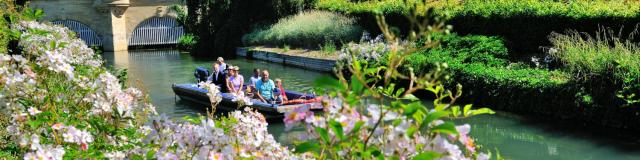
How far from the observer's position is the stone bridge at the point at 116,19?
4166 centimetres

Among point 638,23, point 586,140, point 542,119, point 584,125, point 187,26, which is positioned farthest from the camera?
point 187,26

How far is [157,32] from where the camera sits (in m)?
44.3

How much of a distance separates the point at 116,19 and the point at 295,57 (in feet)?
60.2

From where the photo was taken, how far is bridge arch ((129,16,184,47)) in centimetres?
4369

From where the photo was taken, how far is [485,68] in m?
16.2

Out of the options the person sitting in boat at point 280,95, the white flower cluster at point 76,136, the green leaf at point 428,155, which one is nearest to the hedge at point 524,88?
the person sitting in boat at point 280,95

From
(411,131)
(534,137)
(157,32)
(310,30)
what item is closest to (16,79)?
(411,131)

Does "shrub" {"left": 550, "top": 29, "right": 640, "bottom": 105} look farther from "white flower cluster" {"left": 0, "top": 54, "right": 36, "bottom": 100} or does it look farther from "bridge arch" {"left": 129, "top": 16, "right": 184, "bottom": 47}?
"bridge arch" {"left": 129, "top": 16, "right": 184, "bottom": 47}

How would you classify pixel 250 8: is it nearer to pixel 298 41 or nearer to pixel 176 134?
pixel 298 41

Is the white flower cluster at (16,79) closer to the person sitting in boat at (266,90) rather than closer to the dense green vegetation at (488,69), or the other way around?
the dense green vegetation at (488,69)

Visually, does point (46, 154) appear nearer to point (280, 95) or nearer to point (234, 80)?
point (280, 95)

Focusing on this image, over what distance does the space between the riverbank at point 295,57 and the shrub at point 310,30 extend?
1.78 feet

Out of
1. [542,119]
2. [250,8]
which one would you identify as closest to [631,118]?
[542,119]

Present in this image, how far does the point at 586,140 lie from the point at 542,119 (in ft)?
6.43
